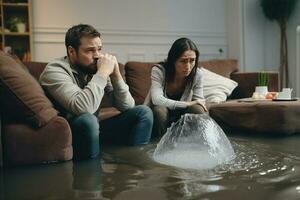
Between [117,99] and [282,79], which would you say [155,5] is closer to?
[282,79]

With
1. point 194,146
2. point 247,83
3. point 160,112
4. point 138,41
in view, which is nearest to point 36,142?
point 194,146

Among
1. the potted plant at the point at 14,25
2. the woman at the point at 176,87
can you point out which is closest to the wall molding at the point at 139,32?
the potted plant at the point at 14,25

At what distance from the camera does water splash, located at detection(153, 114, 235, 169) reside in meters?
1.78

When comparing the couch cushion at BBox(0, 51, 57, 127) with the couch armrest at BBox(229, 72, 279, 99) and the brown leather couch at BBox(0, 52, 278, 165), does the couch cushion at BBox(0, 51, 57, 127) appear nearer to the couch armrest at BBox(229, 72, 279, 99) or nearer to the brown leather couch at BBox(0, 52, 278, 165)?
the brown leather couch at BBox(0, 52, 278, 165)

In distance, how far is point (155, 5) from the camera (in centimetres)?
420

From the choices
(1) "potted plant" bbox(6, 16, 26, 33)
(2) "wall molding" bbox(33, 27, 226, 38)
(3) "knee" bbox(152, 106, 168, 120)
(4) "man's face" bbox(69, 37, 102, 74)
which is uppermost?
(1) "potted plant" bbox(6, 16, 26, 33)

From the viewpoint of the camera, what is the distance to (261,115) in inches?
104

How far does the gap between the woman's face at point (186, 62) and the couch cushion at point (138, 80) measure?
0.58 meters

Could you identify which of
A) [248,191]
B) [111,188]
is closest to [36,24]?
[111,188]

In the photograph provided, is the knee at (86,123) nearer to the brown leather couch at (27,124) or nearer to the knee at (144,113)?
the brown leather couch at (27,124)

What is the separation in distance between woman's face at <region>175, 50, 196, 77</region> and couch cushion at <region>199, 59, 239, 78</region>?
35.5 inches

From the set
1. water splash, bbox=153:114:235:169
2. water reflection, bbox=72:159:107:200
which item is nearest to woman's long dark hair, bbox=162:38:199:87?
water splash, bbox=153:114:235:169

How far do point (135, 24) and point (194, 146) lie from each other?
2510 mm

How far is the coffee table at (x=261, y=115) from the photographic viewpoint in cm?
256
